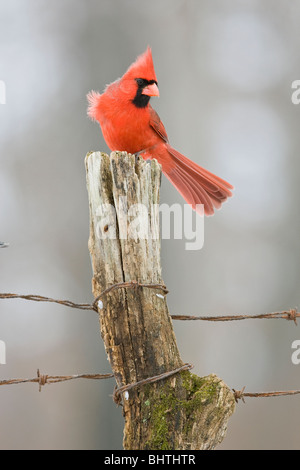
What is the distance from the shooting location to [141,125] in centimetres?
233

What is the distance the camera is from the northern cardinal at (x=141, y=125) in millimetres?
2291

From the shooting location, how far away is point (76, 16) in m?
4.44

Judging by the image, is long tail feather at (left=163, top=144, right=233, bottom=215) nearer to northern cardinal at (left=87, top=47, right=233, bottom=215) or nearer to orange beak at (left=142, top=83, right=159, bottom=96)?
northern cardinal at (left=87, top=47, right=233, bottom=215)

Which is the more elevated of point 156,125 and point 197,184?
point 156,125

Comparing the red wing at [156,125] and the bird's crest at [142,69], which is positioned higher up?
the bird's crest at [142,69]

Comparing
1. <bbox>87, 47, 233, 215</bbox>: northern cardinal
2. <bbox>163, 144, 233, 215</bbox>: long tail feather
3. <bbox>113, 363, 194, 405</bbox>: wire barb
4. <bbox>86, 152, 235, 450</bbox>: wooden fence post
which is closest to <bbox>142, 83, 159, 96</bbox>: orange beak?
<bbox>87, 47, 233, 215</bbox>: northern cardinal

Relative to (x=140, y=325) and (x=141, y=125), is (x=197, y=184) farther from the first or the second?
(x=140, y=325)

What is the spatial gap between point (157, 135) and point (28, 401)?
2.67m

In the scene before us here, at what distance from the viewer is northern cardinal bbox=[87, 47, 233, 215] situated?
229cm

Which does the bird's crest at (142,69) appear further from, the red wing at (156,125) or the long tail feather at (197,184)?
the long tail feather at (197,184)

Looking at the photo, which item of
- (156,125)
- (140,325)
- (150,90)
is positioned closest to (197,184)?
(156,125)

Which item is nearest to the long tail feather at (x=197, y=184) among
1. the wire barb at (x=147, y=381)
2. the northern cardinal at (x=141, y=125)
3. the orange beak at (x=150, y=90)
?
the northern cardinal at (x=141, y=125)

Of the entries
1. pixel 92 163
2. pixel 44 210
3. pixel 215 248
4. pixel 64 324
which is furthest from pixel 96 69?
pixel 92 163

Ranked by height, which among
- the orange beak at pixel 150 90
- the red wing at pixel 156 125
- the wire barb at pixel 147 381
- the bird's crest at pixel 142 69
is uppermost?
the bird's crest at pixel 142 69
